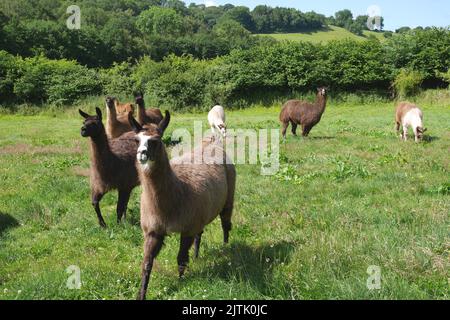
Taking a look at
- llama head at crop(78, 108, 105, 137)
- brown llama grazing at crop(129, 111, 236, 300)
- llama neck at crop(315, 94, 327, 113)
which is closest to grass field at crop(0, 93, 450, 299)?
brown llama grazing at crop(129, 111, 236, 300)

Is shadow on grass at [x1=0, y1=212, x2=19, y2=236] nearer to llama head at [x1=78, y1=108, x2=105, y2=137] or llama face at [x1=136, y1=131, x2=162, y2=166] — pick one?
llama head at [x1=78, y1=108, x2=105, y2=137]

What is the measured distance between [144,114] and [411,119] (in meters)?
9.05

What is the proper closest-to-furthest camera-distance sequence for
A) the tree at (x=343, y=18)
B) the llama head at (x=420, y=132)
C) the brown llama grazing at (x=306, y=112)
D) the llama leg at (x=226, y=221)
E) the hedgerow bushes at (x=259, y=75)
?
the llama leg at (x=226, y=221) < the llama head at (x=420, y=132) < the brown llama grazing at (x=306, y=112) < the hedgerow bushes at (x=259, y=75) < the tree at (x=343, y=18)

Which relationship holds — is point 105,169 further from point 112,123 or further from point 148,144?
point 112,123

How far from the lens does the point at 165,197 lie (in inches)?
177

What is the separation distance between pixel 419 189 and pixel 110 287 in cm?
591

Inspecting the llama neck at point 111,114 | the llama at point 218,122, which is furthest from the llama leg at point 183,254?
the llama at point 218,122

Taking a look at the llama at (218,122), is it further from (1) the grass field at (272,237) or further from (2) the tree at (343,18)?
(2) the tree at (343,18)

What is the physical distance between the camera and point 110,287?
15.5ft

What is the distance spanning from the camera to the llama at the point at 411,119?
1434 centimetres

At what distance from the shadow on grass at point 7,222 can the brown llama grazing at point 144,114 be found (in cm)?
463

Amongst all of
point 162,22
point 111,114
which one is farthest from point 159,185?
point 162,22
